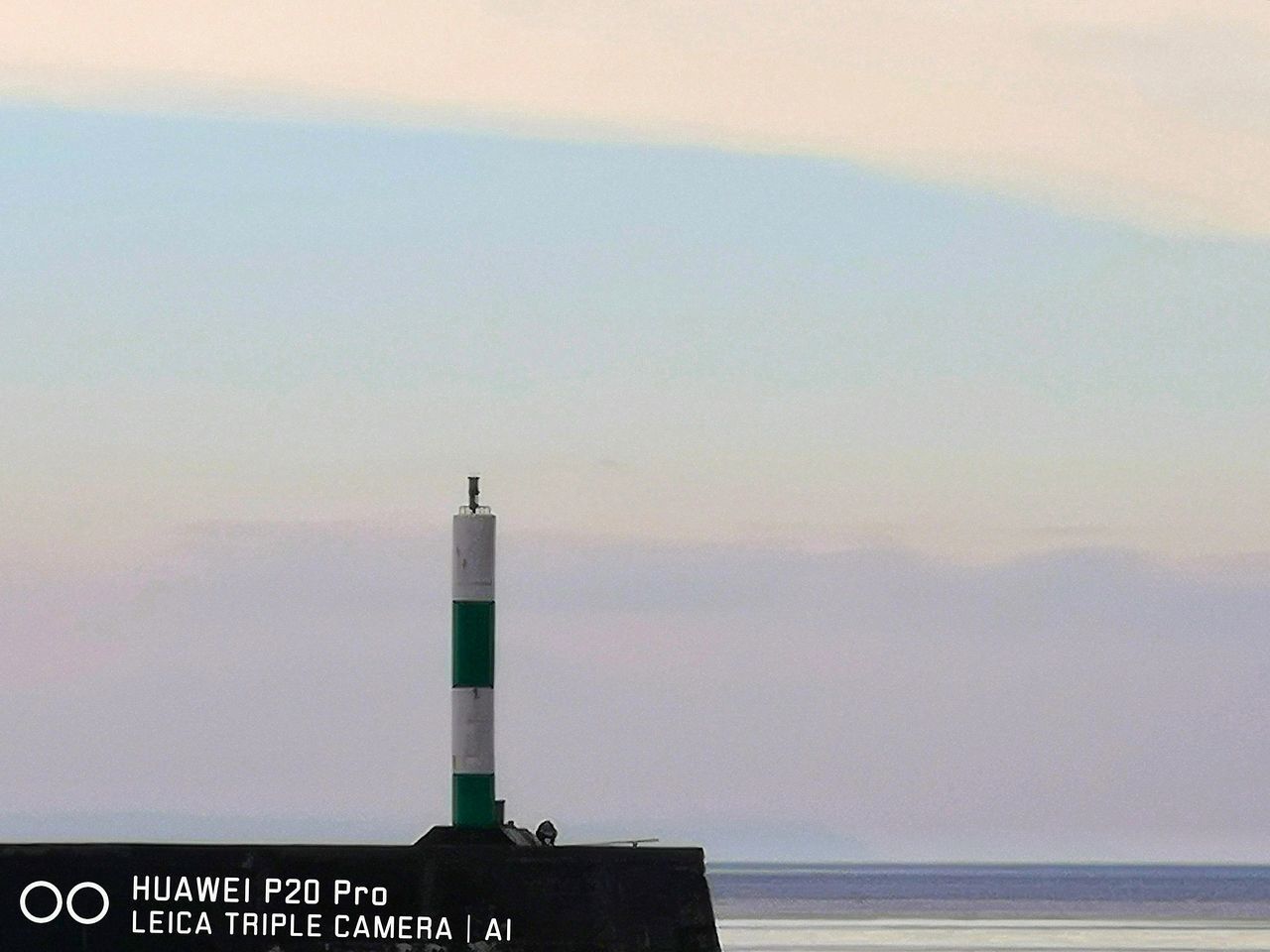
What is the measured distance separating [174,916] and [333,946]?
1.34m

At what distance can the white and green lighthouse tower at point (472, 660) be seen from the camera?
78.2 feet

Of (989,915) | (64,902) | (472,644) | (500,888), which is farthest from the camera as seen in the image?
(989,915)

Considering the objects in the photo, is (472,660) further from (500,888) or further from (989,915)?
(989,915)

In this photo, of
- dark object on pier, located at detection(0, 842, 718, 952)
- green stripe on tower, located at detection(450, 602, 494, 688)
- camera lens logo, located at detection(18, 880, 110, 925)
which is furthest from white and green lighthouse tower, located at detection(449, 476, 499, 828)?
camera lens logo, located at detection(18, 880, 110, 925)

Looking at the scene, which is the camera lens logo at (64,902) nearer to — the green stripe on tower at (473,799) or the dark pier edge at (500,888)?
the dark pier edge at (500,888)

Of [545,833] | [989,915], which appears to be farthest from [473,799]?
[989,915]

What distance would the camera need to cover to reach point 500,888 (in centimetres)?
2277

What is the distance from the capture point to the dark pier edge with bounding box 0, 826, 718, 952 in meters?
22.7

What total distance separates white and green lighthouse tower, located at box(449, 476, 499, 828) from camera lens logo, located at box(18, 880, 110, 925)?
3039mm

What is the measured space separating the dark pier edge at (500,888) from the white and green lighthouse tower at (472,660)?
1051 millimetres

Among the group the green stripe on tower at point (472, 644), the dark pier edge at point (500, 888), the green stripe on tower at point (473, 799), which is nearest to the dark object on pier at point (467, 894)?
the dark pier edge at point (500, 888)

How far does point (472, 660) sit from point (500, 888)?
212 cm

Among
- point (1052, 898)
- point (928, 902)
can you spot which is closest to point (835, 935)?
point (928, 902)

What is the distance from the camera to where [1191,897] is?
123m
